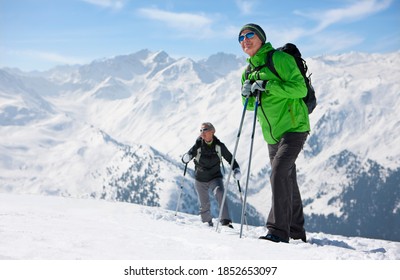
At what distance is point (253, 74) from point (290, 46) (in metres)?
0.84

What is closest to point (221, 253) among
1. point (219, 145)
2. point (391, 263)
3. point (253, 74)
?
point (391, 263)

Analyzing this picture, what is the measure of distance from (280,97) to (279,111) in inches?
10.3

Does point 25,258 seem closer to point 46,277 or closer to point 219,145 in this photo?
point 46,277

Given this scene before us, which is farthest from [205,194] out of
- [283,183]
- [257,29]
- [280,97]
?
[257,29]

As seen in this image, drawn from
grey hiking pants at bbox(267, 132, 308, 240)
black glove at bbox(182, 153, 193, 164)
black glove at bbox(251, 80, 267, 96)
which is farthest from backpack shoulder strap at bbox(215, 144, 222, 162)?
black glove at bbox(251, 80, 267, 96)

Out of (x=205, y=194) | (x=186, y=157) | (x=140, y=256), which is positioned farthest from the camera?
(x=205, y=194)

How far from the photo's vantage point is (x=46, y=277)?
4055 millimetres

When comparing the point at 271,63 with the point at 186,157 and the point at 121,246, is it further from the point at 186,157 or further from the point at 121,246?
the point at 186,157

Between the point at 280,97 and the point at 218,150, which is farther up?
the point at 280,97

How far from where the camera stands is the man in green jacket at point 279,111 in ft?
22.7

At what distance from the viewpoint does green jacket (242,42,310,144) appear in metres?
6.85

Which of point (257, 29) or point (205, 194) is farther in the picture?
point (205, 194)

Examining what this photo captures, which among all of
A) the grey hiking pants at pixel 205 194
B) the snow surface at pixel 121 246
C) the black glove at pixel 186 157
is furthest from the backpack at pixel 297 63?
the grey hiking pants at pixel 205 194

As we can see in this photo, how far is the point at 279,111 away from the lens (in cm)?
736
